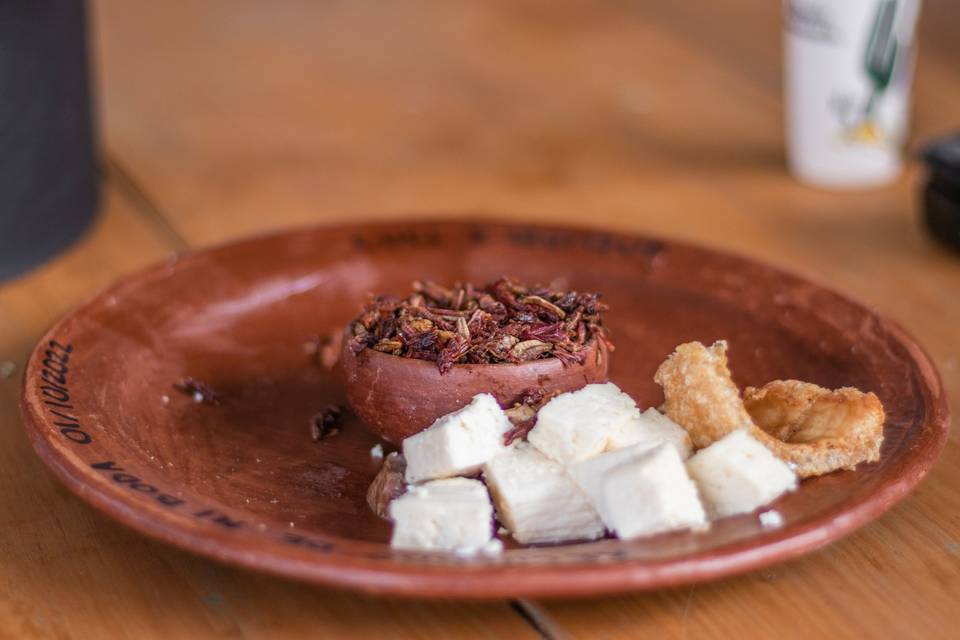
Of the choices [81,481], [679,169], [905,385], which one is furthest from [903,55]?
[81,481]

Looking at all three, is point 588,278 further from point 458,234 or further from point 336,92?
point 336,92

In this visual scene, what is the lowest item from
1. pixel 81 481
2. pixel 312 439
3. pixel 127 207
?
pixel 127 207

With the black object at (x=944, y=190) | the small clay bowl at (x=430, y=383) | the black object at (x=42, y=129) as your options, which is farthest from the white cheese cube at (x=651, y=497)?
the black object at (x=42, y=129)

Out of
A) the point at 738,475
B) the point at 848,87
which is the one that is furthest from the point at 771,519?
the point at 848,87

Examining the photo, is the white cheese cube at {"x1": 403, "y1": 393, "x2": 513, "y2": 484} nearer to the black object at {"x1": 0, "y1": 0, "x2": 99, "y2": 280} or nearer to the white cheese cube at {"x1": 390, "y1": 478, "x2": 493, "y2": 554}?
the white cheese cube at {"x1": 390, "y1": 478, "x2": 493, "y2": 554}

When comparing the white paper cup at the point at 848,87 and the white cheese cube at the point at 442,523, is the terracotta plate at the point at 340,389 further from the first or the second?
the white paper cup at the point at 848,87

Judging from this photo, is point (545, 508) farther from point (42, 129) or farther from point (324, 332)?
point (42, 129)

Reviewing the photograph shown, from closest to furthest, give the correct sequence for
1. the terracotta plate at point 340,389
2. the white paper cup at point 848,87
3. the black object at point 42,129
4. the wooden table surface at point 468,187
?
the terracotta plate at point 340,389, the wooden table surface at point 468,187, the black object at point 42,129, the white paper cup at point 848,87
